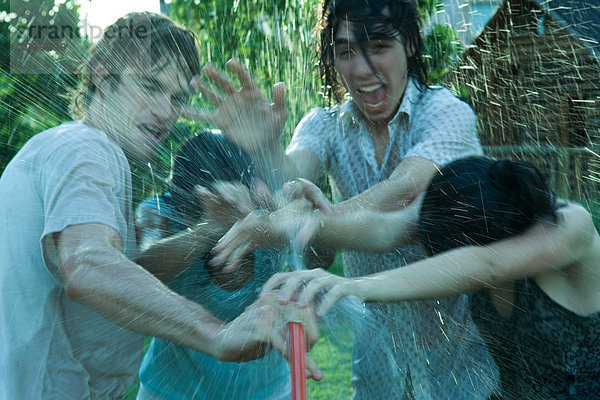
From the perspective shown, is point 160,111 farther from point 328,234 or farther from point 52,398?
point 52,398

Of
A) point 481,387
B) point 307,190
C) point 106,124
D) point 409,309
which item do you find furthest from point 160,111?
point 481,387

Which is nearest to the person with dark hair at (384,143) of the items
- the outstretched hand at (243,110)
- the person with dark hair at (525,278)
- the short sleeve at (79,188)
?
the outstretched hand at (243,110)

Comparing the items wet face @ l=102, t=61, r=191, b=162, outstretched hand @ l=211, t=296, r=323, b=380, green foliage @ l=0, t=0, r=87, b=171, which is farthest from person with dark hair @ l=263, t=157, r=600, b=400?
green foliage @ l=0, t=0, r=87, b=171

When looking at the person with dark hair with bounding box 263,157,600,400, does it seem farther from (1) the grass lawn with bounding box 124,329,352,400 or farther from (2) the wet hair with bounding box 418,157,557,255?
(1) the grass lawn with bounding box 124,329,352,400

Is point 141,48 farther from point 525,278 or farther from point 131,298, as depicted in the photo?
point 525,278

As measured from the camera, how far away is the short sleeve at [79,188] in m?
1.17

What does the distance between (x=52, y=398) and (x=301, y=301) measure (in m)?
0.60

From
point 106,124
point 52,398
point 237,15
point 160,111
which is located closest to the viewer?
point 52,398

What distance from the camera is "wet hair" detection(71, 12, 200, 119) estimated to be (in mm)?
1495

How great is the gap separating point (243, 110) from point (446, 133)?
0.55m

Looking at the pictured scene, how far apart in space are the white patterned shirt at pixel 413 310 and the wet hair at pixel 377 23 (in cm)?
12

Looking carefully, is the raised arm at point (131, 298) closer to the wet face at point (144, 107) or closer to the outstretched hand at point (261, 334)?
the outstretched hand at point (261, 334)

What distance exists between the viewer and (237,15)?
105 inches

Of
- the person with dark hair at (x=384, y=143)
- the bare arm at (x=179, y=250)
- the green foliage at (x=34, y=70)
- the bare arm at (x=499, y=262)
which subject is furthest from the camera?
the green foliage at (x=34, y=70)
